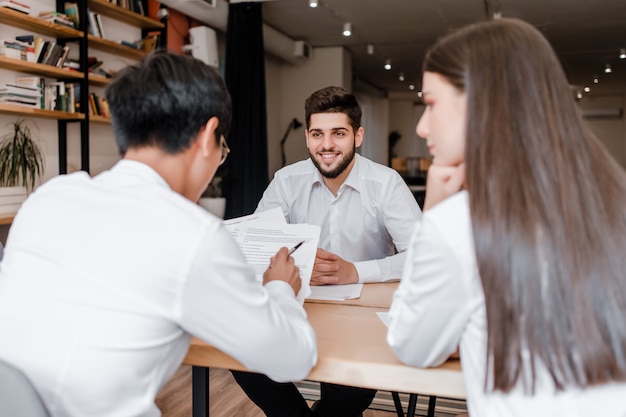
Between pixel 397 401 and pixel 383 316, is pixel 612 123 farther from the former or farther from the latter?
pixel 383 316

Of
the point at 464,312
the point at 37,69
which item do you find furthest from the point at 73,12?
the point at 464,312

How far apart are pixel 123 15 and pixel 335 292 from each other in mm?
3961

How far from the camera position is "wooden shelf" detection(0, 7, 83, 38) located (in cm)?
356

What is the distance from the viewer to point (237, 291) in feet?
2.86

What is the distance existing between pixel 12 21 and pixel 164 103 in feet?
11.2

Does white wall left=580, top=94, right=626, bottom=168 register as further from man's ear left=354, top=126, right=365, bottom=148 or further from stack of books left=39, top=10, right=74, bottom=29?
man's ear left=354, top=126, right=365, bottom=148

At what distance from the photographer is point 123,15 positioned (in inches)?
186

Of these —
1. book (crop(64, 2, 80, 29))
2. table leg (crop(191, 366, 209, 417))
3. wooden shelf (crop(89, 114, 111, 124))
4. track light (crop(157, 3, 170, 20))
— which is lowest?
table leg (crop(191, 366, 209, 417))

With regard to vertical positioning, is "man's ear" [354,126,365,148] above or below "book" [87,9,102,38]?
below

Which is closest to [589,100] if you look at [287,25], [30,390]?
[287,25]

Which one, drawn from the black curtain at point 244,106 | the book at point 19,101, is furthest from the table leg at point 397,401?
the black curtain at point 244,106

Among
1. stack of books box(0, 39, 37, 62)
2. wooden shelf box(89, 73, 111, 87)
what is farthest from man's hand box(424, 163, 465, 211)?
wooden shelf box(89, 73, 111, 87)

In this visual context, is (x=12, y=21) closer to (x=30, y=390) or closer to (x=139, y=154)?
(x=139, y=154)

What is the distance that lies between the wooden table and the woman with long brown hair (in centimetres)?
12
